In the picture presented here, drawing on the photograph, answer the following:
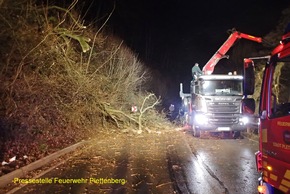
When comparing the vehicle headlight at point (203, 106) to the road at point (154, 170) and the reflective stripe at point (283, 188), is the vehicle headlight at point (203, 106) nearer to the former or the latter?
the road at point (154, 170)

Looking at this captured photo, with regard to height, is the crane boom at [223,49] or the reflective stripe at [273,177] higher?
the crane boom at [223,49]

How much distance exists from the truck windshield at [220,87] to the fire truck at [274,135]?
390 inches

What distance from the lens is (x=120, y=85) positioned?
17359 mm

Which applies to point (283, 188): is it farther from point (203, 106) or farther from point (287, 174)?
point (203, 106)

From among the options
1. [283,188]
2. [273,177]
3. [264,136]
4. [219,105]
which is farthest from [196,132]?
[283,188]

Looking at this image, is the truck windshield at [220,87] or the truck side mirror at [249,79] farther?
the truck windshield at [220,87]

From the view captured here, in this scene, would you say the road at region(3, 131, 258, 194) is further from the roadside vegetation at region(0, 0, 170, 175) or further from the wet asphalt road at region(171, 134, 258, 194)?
the roadside vegetation at region(0, 0, 170, 175)

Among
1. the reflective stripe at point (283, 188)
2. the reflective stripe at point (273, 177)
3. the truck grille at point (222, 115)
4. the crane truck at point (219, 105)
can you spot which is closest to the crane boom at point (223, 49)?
the crane truck at point (219, 105)

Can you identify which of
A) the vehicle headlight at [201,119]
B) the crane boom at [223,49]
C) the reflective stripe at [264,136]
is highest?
the crane boom at [223,49]

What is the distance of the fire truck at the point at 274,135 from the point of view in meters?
3.65

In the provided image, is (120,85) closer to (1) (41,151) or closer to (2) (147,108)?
(2) (147,108)

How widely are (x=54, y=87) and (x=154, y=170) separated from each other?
636cm

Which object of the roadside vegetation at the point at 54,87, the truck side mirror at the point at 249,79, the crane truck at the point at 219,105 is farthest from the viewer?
the crane truck at the point at 219,105

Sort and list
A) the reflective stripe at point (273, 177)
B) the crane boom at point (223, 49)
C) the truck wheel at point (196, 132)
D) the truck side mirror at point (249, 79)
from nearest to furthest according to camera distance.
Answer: the reflective stripe at point (273, 177), the truck side mirror at point (249, 79), the truck wheel at point (196, 132), the crane boom at point (223, 49)
